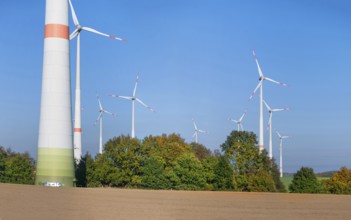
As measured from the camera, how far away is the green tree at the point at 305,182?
91375 mm

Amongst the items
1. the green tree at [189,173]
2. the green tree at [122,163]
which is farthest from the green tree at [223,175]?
the green tree at [122,163]

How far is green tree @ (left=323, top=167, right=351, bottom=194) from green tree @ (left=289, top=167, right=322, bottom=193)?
946cm

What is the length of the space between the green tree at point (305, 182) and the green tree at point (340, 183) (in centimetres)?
946

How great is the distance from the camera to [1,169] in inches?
4552

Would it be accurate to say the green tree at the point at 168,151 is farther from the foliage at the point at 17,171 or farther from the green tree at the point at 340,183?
the green tree at the point at 340,183

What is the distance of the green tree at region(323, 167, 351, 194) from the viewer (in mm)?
101375

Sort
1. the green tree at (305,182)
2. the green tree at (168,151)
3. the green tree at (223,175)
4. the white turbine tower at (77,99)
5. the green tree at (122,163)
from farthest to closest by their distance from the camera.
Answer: the green tree at (168,151) < the green tree at (122,163) < the green tree at (223,175) < the green tree at (305,182) < the white turbine tower at (77,99)

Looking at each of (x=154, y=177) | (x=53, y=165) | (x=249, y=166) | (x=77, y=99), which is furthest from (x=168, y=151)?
(x=53, y=165)

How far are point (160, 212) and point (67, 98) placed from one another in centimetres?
2956

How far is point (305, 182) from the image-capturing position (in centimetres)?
9194

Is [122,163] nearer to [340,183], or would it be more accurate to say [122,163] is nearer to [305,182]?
[305,182]

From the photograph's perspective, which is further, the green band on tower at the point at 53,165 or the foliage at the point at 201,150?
the foliage at the point at 201,150

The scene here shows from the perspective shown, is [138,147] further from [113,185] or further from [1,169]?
[1,169]

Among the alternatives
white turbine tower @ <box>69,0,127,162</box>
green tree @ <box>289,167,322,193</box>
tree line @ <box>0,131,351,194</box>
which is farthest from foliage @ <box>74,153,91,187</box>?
green tree @ <box>289,167,322,193</box>
